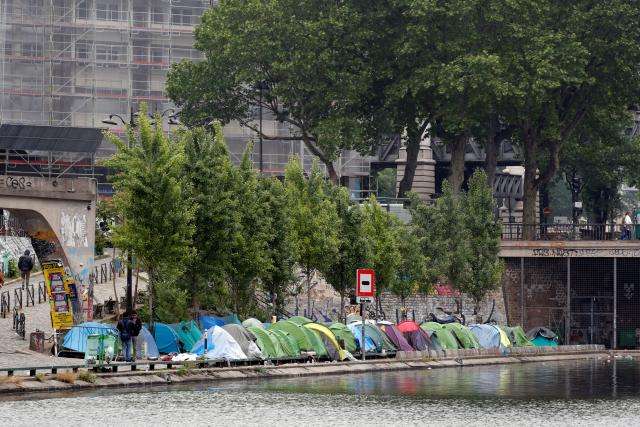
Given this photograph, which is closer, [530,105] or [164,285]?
[164,285]

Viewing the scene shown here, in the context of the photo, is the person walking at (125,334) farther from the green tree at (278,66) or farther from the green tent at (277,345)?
the green tree at (278,66)

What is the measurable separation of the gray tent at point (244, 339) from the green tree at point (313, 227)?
13.6 meters

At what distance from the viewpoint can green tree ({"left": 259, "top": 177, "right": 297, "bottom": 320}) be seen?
6550cm

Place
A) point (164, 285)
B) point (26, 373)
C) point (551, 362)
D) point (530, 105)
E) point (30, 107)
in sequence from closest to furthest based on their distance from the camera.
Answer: point (26, 373)
point (164, 285)
point (551, 362)
point (530, 105)
point (30, 107)

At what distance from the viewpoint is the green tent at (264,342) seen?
54875 mm

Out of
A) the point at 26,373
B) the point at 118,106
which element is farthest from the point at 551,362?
the point at 118,106

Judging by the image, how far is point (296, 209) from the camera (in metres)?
70.1

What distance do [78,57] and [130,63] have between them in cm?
333

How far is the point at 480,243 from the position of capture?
7988 centimetres

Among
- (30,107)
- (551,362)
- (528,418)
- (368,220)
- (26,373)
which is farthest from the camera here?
(30,107)

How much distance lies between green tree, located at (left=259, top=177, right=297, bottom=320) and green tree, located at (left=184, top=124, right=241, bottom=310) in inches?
191

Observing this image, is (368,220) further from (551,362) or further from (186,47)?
(186,47)

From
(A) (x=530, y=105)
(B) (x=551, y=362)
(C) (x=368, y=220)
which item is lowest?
(B) (x=551, y=362)

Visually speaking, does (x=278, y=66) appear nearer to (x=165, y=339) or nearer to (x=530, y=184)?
(x=530, y=184)
